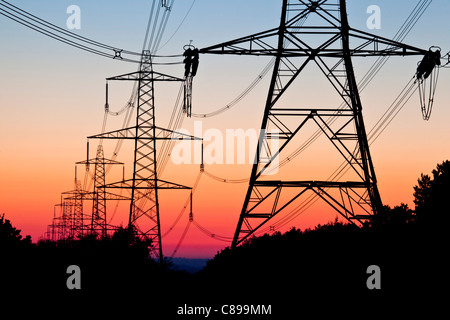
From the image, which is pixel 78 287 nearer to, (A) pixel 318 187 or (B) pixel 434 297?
(A) pixel 318 187

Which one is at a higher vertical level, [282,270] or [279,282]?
[282,270]

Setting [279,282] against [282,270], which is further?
[282,270]

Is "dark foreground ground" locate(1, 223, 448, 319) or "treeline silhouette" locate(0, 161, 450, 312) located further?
"treeline silhouette" locate(0, 161, 450, 312)

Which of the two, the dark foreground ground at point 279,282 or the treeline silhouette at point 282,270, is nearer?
the dark foreground ground at point 279,282
